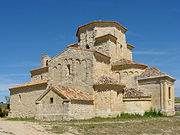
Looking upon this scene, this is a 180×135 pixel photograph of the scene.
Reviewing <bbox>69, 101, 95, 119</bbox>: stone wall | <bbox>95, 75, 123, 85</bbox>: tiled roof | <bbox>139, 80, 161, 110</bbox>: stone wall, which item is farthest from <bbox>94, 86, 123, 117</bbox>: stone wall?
<bbox>139, 80, 161, 110</bbox>: stone wall

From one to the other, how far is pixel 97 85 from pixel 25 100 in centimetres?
1024

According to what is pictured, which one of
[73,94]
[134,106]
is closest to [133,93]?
[134,106]

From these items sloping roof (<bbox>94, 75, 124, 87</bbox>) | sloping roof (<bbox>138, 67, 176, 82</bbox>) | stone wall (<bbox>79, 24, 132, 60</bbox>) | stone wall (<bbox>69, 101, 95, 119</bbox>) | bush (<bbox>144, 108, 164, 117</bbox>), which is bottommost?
bush (<bbox>144, 108, 164, 117</bbox>)

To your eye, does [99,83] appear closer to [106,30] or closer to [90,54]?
[90,54]

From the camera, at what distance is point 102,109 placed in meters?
18.5

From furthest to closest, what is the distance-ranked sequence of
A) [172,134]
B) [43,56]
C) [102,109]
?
[43,56] → [102,109] → [172,134]

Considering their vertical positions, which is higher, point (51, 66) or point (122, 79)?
point (51, 66)

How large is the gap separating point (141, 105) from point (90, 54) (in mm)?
7005

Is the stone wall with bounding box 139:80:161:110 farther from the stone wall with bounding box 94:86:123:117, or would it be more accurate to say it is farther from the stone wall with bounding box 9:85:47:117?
the stone wall with bounding box 9:85:47:117

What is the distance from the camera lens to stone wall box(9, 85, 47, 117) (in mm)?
23125

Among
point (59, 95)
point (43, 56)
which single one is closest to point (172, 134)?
point (59, 95)

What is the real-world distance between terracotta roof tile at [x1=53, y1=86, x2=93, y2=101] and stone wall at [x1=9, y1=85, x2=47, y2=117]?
491 cm

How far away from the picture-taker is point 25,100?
24109 mm

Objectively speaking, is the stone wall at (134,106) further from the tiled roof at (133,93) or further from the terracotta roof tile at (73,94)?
the terracotta roof tile at (73,94)
